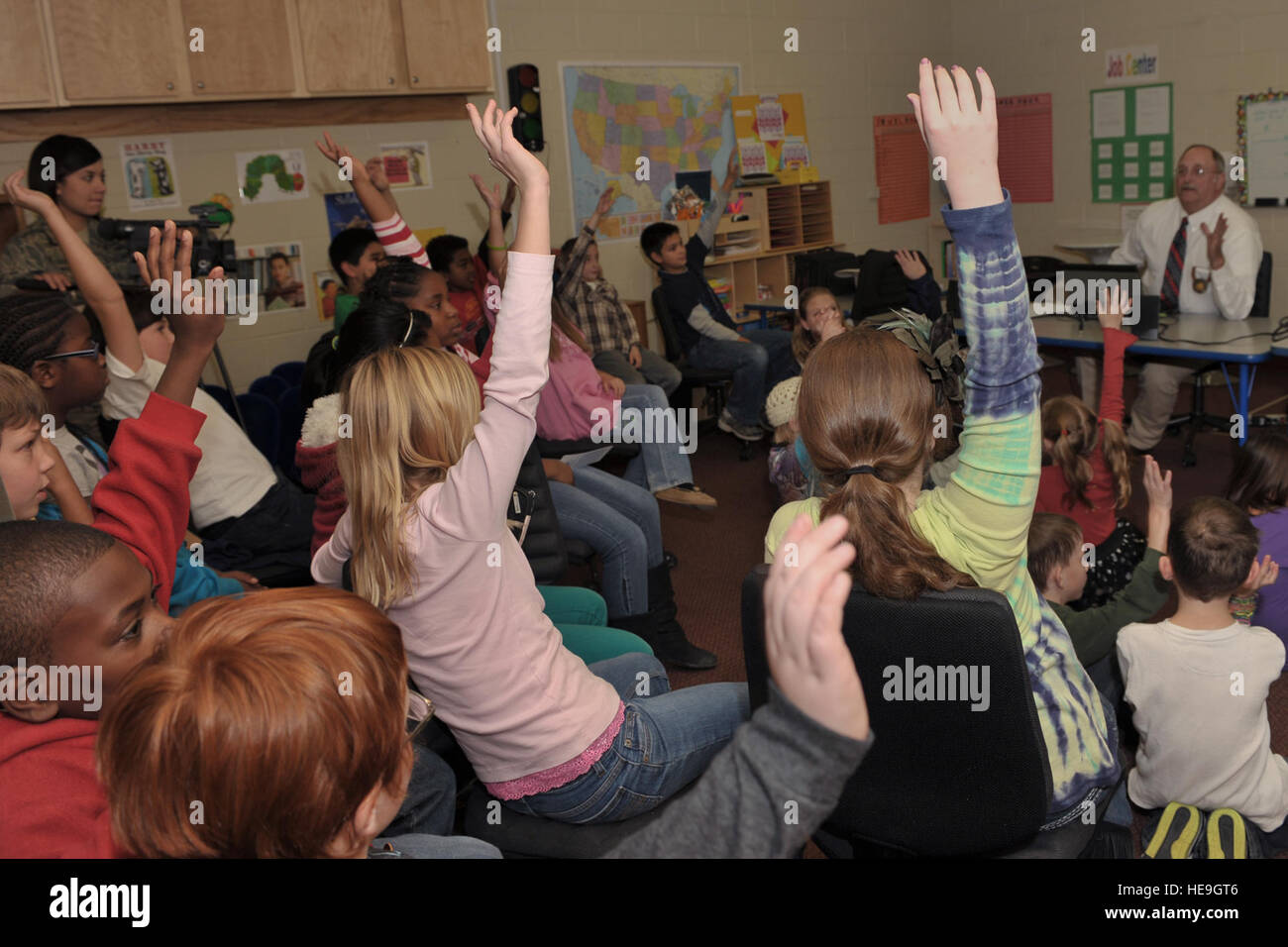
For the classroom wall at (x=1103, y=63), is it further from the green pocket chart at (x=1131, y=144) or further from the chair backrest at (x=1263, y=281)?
the chair backrest at (x=1263, y=281)

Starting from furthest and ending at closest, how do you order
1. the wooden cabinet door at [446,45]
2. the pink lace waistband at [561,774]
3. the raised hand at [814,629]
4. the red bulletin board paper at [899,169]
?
the red bulletin board paper at [899,169] < the wooden cabinet door at [446,45] < the pink lace waistband at [561,774] < the raised hand at [814,629]

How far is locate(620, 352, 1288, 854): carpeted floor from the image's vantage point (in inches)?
127

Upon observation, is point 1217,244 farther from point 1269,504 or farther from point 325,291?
point 325,291

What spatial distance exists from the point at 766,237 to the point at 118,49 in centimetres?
371

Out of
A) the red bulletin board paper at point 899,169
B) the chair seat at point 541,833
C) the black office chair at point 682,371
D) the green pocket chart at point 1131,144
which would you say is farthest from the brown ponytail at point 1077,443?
the red bulletin board paper at point 899,169

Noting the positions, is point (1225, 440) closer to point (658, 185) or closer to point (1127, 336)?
point (1127, 336)

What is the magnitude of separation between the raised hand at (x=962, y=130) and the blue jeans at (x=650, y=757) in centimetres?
80

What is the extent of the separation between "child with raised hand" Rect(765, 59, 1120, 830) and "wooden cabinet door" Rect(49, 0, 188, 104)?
3504mm

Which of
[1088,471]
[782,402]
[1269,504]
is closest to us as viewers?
[1269,504]

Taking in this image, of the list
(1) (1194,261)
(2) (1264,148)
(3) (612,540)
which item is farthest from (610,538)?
(2) (1264,148)

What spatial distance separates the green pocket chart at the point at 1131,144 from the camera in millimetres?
6387

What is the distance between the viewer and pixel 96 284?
71.9 inches

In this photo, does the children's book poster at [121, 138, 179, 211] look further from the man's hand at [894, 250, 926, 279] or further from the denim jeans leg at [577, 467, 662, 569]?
the man's hand at [894, 250, 926, 279]

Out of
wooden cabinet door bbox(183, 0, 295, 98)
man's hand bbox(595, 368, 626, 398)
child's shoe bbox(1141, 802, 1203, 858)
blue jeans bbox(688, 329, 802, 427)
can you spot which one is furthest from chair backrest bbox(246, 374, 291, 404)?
child's shoe bbox(1141, 802, 1203, 858)
